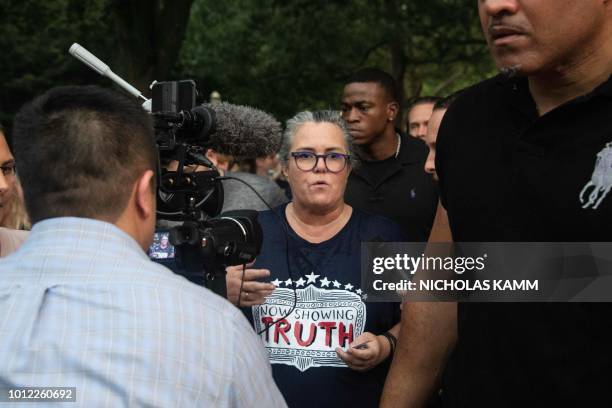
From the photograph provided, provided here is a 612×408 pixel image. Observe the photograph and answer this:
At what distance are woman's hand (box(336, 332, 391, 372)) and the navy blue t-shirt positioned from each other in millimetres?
81

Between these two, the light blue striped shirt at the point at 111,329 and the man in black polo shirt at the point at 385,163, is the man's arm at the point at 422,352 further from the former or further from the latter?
the man in black polo shirt at the point at 385,163

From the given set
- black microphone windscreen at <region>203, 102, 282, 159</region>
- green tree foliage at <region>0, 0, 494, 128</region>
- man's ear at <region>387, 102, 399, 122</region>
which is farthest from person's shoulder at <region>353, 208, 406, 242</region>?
green tree foliage at <region>0, 0, 494, 128</region>

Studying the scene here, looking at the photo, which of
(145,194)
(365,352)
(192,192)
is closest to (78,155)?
(145,194)

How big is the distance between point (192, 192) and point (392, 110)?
13.1 ft

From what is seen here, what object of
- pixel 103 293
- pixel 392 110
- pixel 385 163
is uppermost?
pixel 392 110

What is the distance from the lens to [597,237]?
212 centimetres

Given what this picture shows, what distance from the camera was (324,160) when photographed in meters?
4.20

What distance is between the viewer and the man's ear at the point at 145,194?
189 cm

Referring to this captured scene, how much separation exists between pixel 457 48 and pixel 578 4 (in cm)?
2384

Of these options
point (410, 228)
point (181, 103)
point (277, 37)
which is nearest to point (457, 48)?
point (277, 37)

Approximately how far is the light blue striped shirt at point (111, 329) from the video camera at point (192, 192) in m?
0.70

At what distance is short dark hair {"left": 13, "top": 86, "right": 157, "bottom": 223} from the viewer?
183 centimetres

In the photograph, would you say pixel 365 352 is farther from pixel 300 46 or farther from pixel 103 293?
pixel 300 46

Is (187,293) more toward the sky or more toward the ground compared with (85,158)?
more toward the ground
